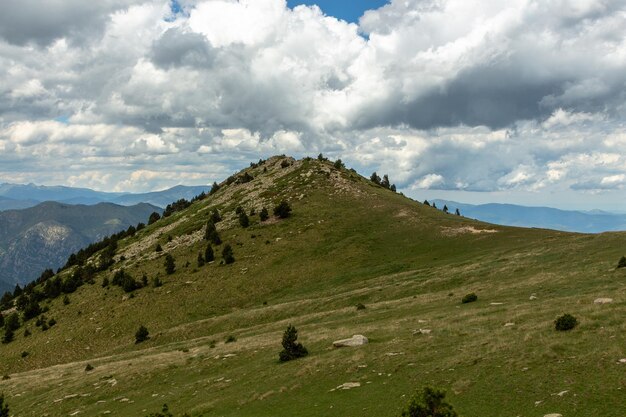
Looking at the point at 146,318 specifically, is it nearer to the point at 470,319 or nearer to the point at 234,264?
the point at 234,264

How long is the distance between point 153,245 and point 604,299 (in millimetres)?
111524

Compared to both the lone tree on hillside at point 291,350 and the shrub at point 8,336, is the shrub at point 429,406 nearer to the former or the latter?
the lone tree on hillside at point 291,350

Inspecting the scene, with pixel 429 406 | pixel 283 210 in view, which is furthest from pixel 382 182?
pixel 429 406

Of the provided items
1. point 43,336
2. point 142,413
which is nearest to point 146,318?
point 43,336

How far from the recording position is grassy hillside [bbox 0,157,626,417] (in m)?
21.6

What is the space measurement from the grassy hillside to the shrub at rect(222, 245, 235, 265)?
1571 millimetres

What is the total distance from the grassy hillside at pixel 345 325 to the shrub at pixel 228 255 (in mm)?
1571

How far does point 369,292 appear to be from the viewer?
5891 cm

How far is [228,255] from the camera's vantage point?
303 feet

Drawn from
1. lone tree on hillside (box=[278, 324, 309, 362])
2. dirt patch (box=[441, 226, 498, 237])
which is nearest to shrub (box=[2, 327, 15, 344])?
lone tree on hillside (box=[278, 324, 309, 362])

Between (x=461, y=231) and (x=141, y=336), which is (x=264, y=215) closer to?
(x=461, y=231)

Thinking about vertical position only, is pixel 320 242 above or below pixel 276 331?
above

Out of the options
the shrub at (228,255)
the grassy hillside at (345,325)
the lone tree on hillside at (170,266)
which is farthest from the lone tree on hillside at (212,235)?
the lone tree on hillside at (170,266)

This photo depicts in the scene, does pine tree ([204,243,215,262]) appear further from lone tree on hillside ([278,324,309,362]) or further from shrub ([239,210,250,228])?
lone tree on hillside ([278,324,309,362])
